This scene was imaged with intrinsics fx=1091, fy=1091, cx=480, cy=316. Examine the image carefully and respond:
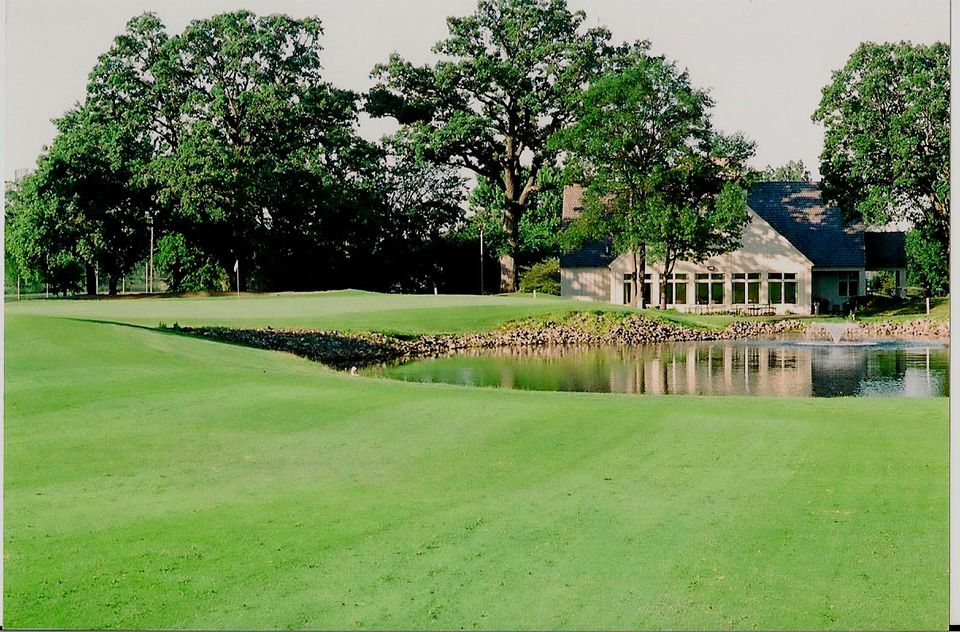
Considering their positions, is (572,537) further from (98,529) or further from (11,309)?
(11,309)

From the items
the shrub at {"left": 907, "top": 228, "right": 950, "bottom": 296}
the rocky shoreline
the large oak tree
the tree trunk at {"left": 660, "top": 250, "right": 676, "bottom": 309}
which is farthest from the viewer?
the tree trunk at {"left": 660, "top": 250, "right": 676, "bottom": 309}

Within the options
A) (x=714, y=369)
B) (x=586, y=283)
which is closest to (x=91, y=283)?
(x=714, y=369)

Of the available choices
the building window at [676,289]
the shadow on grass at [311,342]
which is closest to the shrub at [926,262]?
the shadow on grass at [311,342]

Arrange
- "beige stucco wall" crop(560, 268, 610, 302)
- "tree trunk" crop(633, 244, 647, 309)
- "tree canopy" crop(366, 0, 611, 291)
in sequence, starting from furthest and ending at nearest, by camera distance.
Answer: "beige stucco wall" crop(560, 268, 610, 302), "tree trunk" crop(633, 244, 647, 309), "tree canopy" crop(366, 0, 611, 291)

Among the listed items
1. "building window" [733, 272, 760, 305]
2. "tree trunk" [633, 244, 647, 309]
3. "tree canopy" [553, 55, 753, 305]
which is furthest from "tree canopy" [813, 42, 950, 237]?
"tree trunk" [633, 244, 647, 309]

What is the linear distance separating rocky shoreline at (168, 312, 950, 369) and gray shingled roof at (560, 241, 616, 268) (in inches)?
112

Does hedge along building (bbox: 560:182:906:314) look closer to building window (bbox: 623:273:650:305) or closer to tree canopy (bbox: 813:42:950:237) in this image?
building window (bbox: 623:273:650:305)

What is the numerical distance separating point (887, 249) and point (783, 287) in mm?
5959

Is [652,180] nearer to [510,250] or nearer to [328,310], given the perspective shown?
[510,250]

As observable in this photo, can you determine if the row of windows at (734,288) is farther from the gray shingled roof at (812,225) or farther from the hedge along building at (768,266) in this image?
the gray shingled roof at (812,225)

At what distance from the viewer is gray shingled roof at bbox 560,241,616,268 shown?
72.4 feet

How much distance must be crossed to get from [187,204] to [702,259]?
391 inches

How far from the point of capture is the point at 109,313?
11891 millimetres

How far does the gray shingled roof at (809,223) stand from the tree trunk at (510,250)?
3986mm
